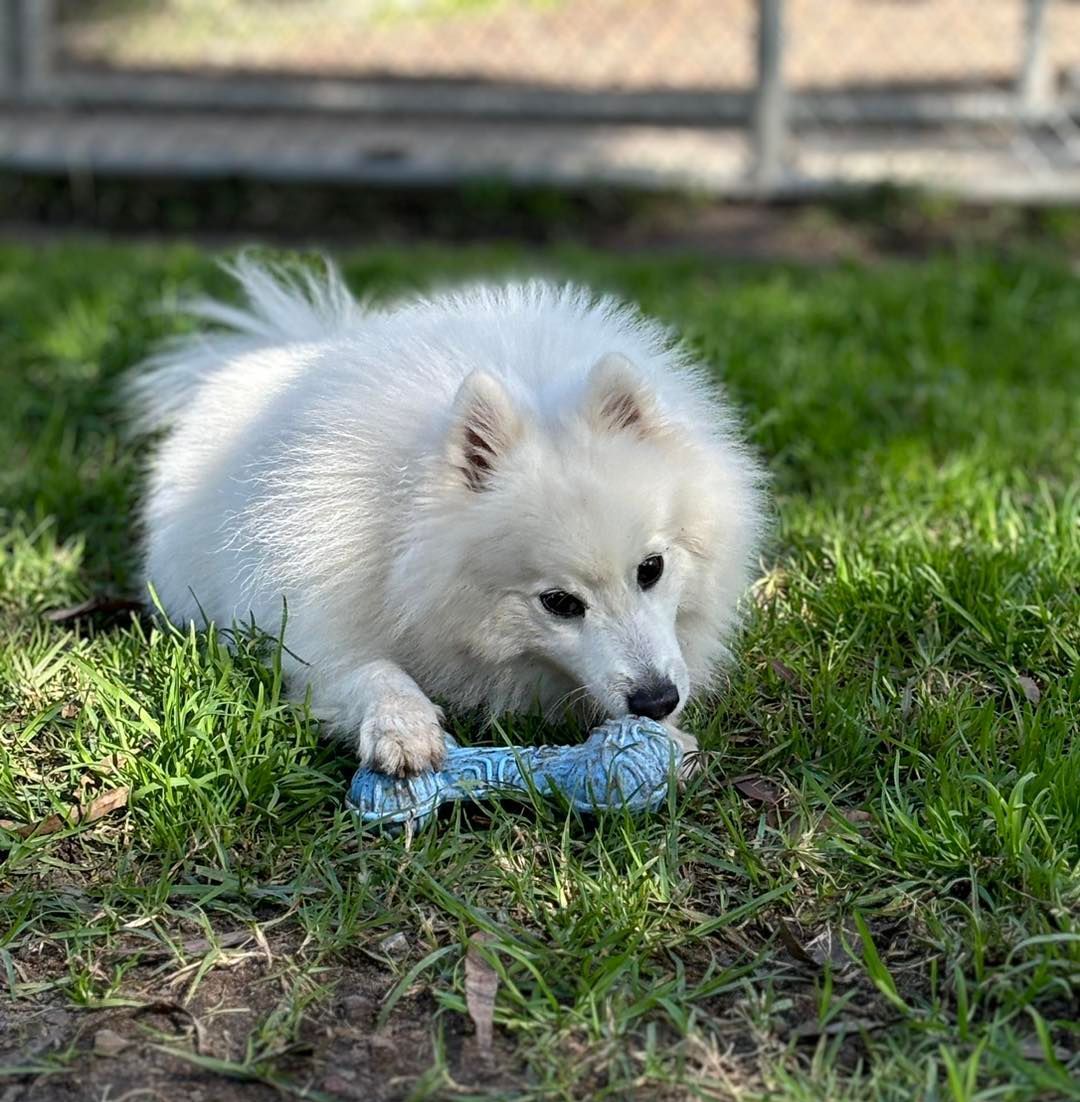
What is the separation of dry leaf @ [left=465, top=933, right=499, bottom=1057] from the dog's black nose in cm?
49

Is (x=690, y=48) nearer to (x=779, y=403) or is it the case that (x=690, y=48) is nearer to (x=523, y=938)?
(x=779, y=403)

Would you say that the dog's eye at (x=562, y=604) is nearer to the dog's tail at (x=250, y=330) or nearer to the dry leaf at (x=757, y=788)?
the dry leaf at (x=757, y=788)

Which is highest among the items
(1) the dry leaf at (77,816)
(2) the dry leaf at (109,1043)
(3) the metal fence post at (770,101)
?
(3) the metal fence post at (770,101)

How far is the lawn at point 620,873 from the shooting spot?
2328 mm

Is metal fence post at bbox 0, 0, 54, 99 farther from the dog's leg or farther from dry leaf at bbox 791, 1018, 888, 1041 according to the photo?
dry leaf at bbox 791, 1018, 888, 1041

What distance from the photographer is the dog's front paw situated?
2.80m

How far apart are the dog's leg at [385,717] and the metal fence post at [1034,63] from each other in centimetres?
609

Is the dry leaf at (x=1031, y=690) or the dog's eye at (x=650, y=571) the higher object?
the dog's eye at (x=650, y=571)

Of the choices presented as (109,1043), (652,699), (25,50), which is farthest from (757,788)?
(25,50)

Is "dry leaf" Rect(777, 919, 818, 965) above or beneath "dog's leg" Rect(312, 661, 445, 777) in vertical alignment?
beneath

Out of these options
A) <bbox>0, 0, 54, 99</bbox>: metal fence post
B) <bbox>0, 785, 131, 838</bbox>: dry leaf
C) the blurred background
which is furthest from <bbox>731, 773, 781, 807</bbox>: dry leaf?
<bbox>0, 0, 54, 99</bbox>: metal fence post

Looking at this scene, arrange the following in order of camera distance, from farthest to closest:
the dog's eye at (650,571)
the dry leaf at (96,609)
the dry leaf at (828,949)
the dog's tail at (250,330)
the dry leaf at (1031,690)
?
the dog's tail at (250,330)
the dry leaf at (96,609)
the dry leaf at (1031,690)
the dog's eye at (650,571)
the dry leaf at (828,949)

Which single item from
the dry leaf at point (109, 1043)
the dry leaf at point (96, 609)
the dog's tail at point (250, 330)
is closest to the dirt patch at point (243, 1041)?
the dry leaf at point (109, 1043)

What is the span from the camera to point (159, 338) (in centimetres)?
523
